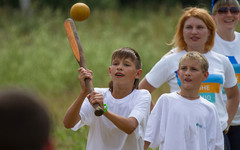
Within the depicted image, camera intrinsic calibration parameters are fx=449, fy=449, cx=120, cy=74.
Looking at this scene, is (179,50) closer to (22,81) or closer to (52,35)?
(22,81)

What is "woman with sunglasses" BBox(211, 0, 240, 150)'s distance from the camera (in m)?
4.16

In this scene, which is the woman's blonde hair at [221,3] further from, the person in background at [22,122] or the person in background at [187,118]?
the person in background at [22,122]

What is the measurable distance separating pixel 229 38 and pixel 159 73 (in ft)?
2.81

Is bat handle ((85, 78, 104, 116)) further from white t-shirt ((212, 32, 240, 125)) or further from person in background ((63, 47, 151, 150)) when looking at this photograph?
white t-shirt ((212, 32, 240, 125))

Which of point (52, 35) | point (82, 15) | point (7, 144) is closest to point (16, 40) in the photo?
point (52, 35)


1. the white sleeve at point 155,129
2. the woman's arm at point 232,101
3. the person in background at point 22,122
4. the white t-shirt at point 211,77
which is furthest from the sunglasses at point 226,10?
the person in background at point 22,122

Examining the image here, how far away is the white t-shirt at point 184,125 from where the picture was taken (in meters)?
3.28

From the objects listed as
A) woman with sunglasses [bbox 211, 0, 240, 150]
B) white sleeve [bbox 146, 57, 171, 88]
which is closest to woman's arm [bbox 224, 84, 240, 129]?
woman with sunglasses [bbox 211, 0, 240, 150]

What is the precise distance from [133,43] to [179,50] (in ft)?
29.6

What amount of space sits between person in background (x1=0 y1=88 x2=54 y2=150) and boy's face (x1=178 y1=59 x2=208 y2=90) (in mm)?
2090

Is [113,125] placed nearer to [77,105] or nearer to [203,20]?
[77,105]

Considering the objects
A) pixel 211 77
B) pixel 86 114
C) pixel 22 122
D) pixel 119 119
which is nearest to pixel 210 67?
pixel 211 77

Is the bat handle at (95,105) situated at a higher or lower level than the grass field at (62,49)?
higher

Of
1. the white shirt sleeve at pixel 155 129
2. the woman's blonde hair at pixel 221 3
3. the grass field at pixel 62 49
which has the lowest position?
the grass field at pixel 62 49
